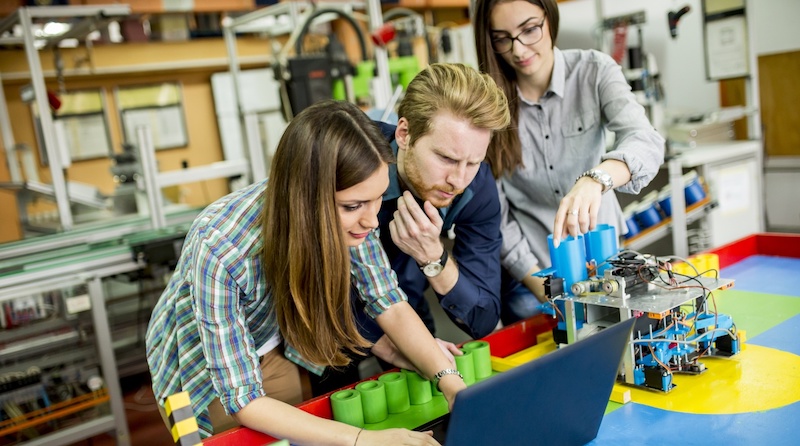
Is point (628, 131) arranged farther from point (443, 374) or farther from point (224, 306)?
point (224, 306)

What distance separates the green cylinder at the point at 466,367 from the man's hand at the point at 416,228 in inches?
8.8

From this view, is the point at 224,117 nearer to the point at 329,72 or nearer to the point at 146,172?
the point at 329,72

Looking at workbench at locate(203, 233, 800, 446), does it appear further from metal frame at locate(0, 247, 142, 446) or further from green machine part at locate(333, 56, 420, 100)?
green machine part at locate(333, 56, 420, 100)

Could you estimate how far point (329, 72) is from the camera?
338 cm

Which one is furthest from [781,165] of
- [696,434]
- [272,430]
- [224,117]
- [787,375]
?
[224,117]

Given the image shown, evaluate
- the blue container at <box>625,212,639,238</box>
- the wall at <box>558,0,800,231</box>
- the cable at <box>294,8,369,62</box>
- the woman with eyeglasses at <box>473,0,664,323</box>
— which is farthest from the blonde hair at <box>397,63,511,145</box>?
the wall at <box>558,0,800,231</box>

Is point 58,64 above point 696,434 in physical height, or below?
above

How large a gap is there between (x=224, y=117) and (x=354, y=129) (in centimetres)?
546

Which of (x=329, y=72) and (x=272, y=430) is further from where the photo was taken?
(x=329, y=72)

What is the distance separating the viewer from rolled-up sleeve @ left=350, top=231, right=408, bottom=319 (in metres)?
1.25

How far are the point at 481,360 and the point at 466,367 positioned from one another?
1.7 inches

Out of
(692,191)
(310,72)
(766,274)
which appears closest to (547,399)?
(766,274)

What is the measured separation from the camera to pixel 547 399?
2.83 feet

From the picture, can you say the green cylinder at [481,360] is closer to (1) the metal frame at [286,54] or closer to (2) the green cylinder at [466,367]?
(2) the green cylinder at [466,367]
